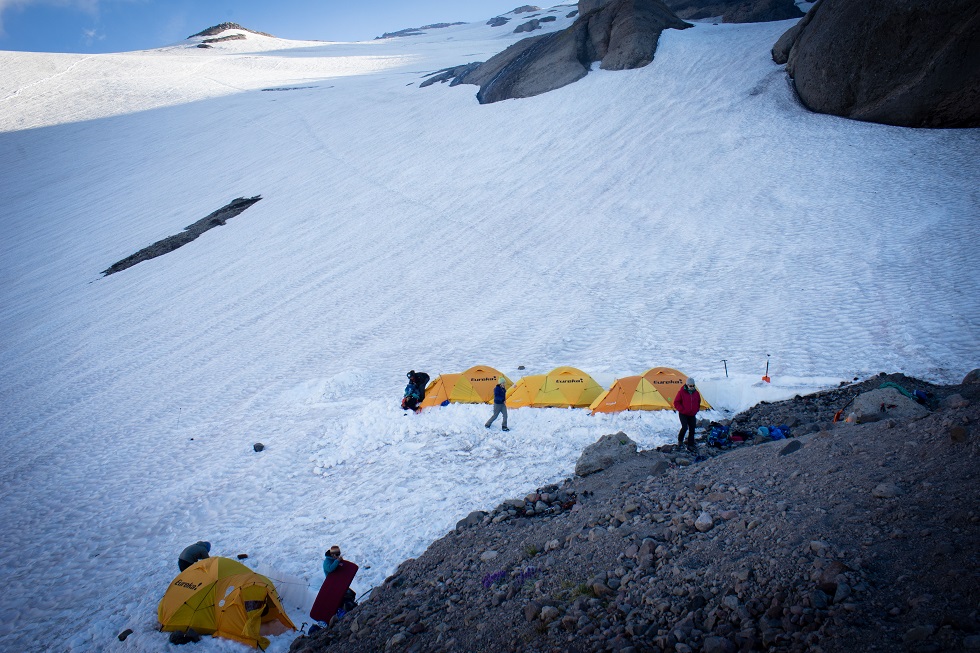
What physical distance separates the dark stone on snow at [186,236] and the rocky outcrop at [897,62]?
30.0 m

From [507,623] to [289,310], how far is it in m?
16.2

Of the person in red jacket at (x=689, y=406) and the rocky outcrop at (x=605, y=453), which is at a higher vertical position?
the person in red jacket at (x=689, y=406)

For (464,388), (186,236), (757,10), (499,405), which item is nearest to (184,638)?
(499,405)

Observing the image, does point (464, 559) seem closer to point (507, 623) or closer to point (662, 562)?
point (507, 623)

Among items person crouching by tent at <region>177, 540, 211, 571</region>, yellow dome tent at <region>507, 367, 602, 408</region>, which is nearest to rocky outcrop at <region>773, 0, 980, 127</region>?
yellow dome tent at <region>507, 367, 602, 408</region>

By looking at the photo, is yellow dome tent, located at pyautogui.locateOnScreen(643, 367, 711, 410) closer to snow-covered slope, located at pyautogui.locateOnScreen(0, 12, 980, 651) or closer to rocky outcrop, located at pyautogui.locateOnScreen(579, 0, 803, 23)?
snow-covered slope, located at pyautogui.locateOnScreen(0, 12, 980, 651)

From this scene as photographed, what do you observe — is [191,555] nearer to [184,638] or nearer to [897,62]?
[184,638]

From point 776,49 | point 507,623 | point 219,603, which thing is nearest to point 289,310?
point 219,603

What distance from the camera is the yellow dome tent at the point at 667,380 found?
10188mm

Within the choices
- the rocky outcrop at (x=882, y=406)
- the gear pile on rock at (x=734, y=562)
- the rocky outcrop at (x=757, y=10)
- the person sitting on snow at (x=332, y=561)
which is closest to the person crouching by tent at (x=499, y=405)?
the gear pile on rock at (x=734, y=562)

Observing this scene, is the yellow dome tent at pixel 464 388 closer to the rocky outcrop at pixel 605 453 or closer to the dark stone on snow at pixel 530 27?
the rocky outcrop at pixel 605 453

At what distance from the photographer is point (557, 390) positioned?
36.3 ft

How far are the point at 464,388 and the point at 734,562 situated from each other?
7.73m

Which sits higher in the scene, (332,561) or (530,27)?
(530,27)
